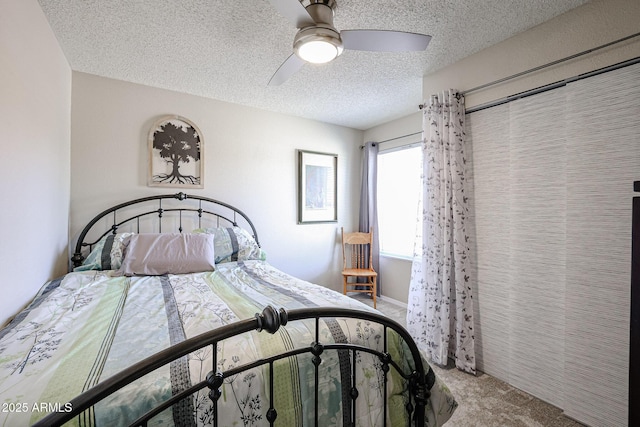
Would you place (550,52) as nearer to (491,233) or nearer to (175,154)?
(491,233)

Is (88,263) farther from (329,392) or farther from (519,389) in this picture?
(519,389)

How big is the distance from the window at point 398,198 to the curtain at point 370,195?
0.08 meters

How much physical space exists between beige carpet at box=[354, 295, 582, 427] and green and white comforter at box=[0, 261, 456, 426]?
29.1 inches

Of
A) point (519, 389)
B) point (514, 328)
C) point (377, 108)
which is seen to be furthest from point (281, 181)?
point (519, 389)

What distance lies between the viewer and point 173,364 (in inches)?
34.3

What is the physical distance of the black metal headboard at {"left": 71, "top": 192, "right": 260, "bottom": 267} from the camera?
2.40m

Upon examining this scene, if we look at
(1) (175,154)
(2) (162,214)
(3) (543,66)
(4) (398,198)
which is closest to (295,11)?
(3) (543,66)

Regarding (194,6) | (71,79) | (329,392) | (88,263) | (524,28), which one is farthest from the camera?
(71,79)

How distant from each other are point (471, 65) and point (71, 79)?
338 centimetres

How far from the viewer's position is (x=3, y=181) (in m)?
1.26

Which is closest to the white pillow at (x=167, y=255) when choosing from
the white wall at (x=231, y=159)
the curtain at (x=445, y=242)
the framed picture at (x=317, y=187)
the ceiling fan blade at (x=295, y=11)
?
the white wall at (x=231, y=159)

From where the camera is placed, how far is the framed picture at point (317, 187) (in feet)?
11.6

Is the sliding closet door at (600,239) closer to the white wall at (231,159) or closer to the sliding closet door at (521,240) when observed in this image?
the sliding closet door at (521,240)

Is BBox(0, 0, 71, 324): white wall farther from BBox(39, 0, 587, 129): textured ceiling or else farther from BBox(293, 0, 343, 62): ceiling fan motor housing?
BBox(293, 0, 343, 62): ceiling fan motor housing
